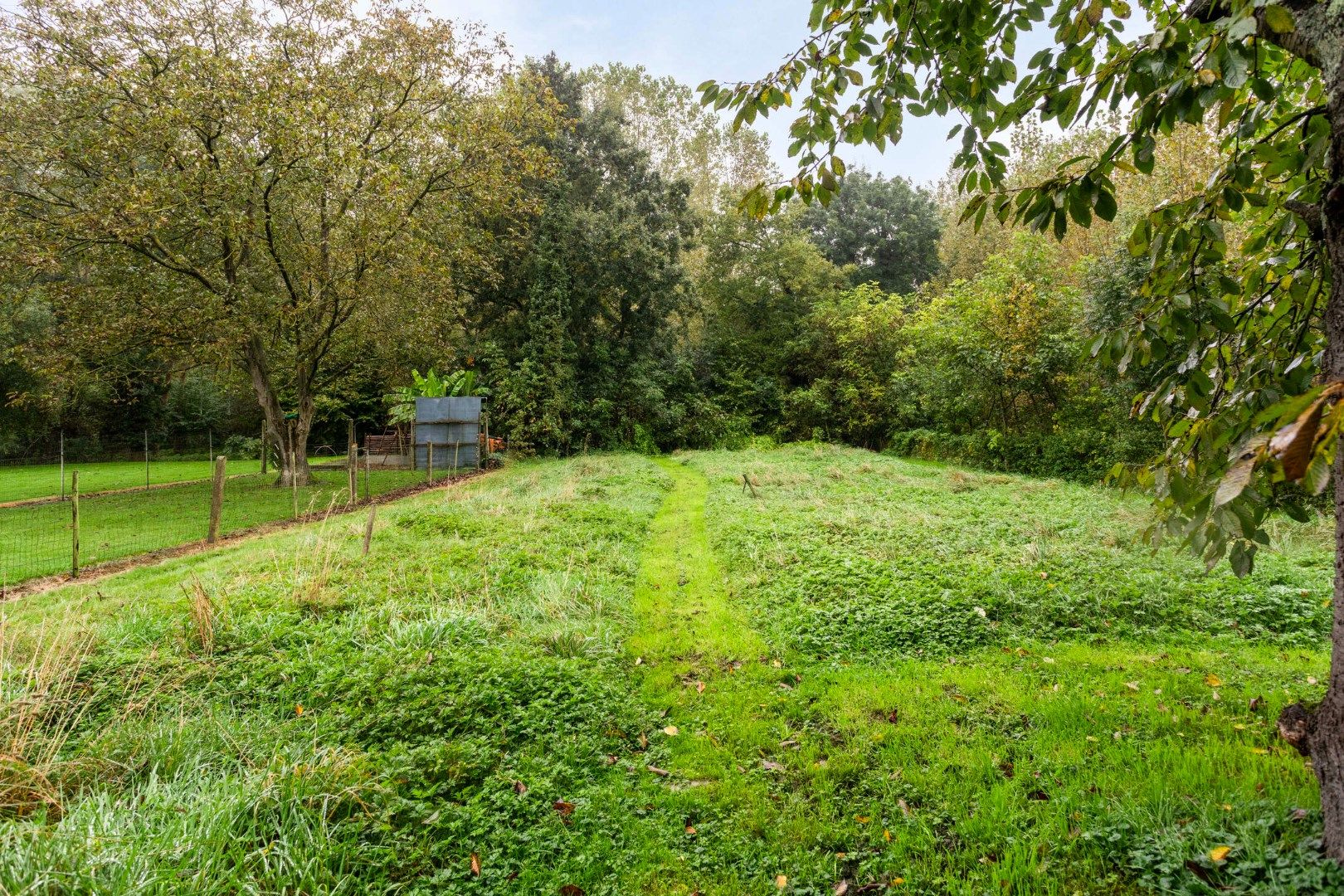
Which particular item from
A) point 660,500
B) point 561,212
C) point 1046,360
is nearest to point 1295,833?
point 660,500

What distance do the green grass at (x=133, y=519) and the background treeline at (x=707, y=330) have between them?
3079 mm

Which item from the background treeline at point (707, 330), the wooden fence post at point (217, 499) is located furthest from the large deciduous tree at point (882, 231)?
the wooden fence post at point (217, 499)

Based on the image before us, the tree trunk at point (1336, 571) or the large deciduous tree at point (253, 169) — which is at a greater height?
the large deciduous tree at point (253, 169)

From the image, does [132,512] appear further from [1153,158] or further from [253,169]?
[1153,158]

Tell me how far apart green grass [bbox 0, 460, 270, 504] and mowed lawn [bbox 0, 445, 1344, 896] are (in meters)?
13.9

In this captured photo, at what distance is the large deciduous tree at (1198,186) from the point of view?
1795mm

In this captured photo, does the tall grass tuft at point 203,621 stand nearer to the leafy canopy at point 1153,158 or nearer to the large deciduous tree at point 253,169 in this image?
the leafy canopy at point 1153,158

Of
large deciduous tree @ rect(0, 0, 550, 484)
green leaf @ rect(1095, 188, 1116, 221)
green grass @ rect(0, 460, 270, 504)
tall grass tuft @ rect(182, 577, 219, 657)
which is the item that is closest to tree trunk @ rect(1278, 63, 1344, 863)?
green leaf @ rect(1095, 188, 1116, 221)

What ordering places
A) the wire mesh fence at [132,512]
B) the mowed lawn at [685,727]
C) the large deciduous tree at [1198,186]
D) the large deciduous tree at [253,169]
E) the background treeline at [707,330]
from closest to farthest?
the large deciduous tree at [1198,186], the mowed lawn at [685,727], the wire mesh fence at [132,512], the large deciduous tree at [253,169], the background treeline at [707,330]

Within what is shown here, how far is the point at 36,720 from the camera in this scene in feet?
11.5

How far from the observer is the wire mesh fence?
9.46m

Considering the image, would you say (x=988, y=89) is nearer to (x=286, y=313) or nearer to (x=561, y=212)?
(x=286, y=313)

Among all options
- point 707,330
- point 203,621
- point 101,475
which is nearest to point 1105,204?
Answer: point 203,621

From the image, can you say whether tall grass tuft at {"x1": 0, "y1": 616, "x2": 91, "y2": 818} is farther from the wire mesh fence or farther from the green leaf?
the green leaf
